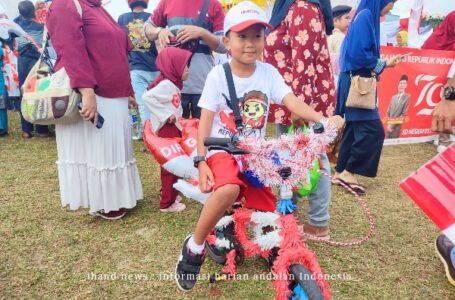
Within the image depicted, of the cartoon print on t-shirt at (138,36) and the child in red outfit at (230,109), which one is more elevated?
the cartoon print on t-shirt at (138,36)

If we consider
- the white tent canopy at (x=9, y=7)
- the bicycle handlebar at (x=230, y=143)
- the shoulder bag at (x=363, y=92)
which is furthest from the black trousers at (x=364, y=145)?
the white tent canopy at (x=9, y=7)

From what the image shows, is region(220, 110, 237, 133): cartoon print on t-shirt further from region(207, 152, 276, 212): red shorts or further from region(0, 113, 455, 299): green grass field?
region(0, 113, 455, 299): green grass field

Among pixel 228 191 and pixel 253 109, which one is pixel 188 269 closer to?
pixel 228 191

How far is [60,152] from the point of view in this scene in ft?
9.84

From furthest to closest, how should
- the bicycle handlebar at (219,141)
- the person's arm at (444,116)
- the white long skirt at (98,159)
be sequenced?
the white long skirt at (98,159) < the person's arm at (444,116) < the bicycle handlebar at (219,141)

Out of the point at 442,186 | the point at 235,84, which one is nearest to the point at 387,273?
the point at 442,186

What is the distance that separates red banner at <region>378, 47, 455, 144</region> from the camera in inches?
209

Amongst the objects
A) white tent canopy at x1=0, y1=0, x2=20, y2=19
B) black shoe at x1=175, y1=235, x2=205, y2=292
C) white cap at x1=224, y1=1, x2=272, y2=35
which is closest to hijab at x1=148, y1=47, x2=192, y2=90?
white cap at x1=224, y1=1, x2=272, y2=35

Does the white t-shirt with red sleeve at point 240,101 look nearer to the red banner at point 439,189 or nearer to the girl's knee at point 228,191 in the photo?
the girl's knee at point 228,191

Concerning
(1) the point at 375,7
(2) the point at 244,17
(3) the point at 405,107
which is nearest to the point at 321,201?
(2) the point at 244,17

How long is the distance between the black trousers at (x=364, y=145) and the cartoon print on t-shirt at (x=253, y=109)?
1.90 metres

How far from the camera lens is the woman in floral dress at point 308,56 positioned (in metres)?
2.52

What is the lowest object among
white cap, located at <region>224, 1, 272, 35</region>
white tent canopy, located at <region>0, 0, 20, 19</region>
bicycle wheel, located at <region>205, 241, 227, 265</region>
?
bicycle wheel, located at <region>205, 241, 227, 265</region>

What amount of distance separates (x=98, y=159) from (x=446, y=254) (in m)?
2.62
